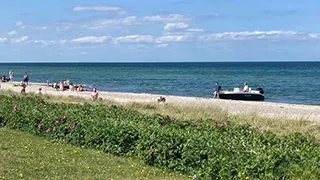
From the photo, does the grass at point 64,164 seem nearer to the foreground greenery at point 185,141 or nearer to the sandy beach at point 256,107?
the foreground greenery at point 185,141

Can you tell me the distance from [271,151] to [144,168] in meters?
2.72

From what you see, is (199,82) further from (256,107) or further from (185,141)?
(185,141)

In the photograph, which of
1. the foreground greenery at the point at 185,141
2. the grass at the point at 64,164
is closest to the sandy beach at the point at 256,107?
the foreground greenery at the point at 185,141

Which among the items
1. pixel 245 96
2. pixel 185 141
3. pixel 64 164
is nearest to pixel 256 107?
pixel 245 96

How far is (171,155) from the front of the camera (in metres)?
10.0

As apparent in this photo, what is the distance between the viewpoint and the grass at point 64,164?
8.91 m

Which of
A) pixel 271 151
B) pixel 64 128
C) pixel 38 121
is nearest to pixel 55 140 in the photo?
pixel 64 128

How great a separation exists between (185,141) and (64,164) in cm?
252

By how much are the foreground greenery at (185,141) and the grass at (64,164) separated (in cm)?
41

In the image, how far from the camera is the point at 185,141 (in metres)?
9.94

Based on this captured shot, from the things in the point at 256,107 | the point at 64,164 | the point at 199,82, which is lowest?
the point at 199,82

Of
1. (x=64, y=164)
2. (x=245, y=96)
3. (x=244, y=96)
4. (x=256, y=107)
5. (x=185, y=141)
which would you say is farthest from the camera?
(x=245, y=96)

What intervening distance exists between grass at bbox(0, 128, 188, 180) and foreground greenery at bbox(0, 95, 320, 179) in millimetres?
410

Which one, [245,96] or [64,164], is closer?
[64,164]
